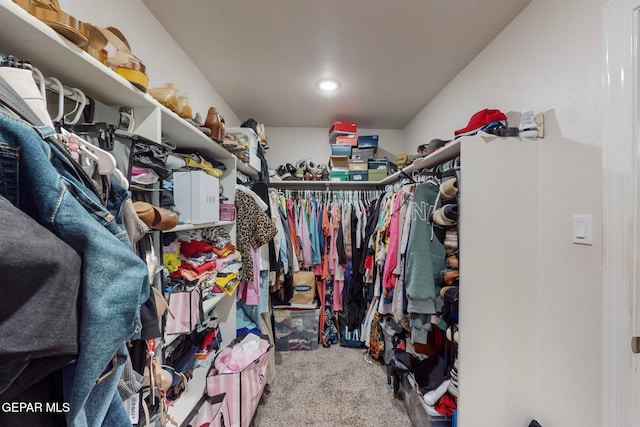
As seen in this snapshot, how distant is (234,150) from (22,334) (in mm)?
1414

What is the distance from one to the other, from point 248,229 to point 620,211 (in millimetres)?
1773

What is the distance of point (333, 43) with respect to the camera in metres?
1.46

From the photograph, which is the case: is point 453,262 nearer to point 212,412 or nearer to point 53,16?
point 212,412

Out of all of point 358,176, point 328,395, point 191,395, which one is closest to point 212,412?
point 191,395

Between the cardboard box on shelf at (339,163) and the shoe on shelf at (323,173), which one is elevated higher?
the cardboard box on shelf at (339,163)

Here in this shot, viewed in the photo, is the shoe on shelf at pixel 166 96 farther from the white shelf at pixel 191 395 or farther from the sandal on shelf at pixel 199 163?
the white shelf at pixel 191 395

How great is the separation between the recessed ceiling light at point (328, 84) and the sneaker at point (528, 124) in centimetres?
121

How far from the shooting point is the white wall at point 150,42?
3.11ft

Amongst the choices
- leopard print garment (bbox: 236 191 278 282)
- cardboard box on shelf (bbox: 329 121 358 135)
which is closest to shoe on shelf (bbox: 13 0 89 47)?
leopard print garment (bbox: 236 191 278 282)

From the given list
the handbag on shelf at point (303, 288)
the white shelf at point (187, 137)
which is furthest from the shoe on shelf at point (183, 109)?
the handbag on shelf at point (303, 288)

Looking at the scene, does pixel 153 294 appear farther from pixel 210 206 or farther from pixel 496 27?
pixel 496 27

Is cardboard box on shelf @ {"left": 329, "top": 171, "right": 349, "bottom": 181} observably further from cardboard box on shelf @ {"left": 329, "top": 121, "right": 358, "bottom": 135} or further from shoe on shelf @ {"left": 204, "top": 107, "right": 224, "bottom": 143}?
shoe on shelf @ {"left": 204, "top": 107, "right": 224, "bottom": 143}

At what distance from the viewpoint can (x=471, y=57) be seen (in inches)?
63.0

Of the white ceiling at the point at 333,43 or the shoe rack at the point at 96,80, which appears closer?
the shoe rack at the point at 96,80
